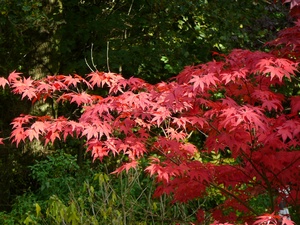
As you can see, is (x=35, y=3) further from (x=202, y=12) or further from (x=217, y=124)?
(x=217, y=124)

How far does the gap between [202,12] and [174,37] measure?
2.17ft

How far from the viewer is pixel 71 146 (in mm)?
9180

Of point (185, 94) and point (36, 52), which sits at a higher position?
point (185, 94)

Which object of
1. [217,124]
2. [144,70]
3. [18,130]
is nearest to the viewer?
[217,124]

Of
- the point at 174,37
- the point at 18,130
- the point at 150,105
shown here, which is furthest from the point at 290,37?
the point at 174,37

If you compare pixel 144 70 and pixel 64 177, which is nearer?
pixel 64 177

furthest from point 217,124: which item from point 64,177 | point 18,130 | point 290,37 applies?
point 64,177

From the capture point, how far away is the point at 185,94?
3.82m

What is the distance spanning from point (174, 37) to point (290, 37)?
16.7 feet

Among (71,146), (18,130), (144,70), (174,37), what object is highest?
(18,130)

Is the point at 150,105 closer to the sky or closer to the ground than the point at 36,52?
closer to the sky

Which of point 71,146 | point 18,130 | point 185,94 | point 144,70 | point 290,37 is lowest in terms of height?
point 71,146

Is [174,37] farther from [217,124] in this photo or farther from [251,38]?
[217,124]

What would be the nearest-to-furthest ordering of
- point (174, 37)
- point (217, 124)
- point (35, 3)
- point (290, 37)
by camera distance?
point (290, 37) → point (217, 124) → point (35, 3) → point (174, 37)
